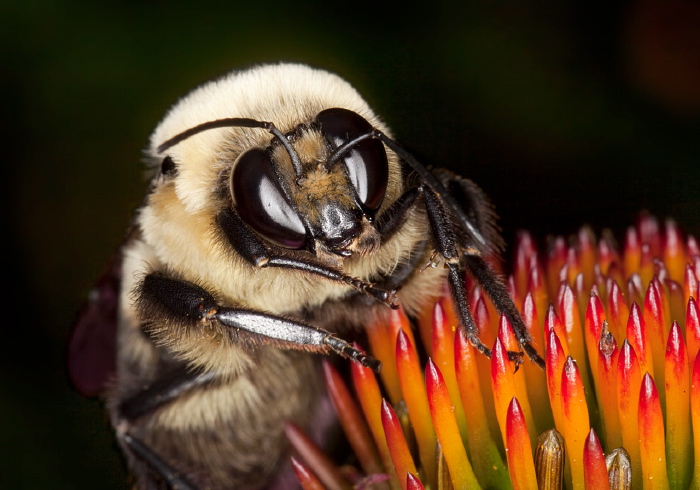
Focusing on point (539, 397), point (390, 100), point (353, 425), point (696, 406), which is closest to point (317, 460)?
point (353, 425)

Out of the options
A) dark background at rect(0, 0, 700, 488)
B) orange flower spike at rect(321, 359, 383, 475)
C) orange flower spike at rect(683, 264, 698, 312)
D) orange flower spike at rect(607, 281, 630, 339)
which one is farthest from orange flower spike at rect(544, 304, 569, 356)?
dark background at rect(0, 0, 700, 488)

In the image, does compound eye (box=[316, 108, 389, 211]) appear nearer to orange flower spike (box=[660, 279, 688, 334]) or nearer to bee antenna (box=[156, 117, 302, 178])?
bee antenna (box=[156, 117, 302, 178])

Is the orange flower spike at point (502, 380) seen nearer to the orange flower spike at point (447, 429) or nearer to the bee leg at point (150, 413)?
the orange flower spike at point (447, 429)

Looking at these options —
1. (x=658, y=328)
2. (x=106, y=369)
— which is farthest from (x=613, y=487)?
(x=106, y=369)

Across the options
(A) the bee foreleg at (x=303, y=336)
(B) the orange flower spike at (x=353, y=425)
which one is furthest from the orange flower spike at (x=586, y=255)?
(A) the bee foreleg at (x=303, y=336)

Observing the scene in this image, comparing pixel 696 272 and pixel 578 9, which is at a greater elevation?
pixel 578 9

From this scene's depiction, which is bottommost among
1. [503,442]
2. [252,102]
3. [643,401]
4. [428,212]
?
[503,442]

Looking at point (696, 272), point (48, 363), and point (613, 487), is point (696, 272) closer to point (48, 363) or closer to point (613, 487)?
point (613, 487)
